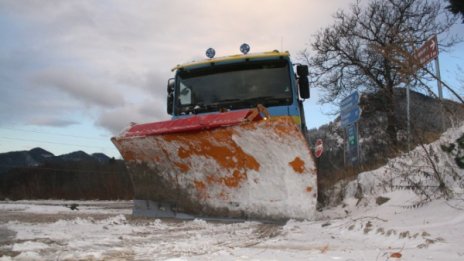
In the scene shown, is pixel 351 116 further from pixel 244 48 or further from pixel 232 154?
pixel 232 154

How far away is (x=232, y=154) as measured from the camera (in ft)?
18.2

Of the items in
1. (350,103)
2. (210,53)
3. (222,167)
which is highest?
(210,53)

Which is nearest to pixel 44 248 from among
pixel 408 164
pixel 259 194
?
pixel 259 194

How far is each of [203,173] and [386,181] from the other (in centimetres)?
227

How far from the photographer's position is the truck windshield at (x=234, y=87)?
6.70m

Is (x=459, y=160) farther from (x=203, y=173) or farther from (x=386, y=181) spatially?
(x=203, y=173)

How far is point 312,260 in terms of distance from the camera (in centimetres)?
305

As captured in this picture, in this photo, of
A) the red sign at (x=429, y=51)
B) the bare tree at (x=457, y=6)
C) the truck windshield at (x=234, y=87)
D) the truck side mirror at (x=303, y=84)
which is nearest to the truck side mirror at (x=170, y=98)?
the truck windshield at (x=234, y=87)

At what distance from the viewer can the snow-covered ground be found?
316 cm

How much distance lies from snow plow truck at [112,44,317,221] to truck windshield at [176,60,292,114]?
15 millimetres

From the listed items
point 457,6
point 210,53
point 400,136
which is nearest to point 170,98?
point 210,53

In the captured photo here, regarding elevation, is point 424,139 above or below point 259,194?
above

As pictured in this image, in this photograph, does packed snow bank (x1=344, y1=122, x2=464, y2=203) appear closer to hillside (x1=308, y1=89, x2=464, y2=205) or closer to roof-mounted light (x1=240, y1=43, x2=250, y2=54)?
hillside (x1=308, y1=89, x2=464, y2=205)

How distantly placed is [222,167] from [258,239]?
175 cm
